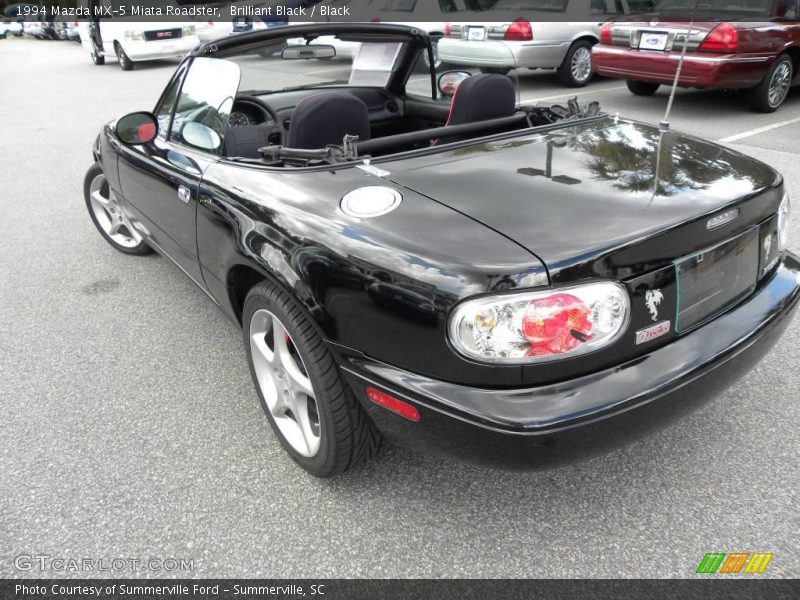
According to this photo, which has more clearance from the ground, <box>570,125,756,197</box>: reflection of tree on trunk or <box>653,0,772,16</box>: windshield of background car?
<box>653,0,772,16</box>: windshield of background car

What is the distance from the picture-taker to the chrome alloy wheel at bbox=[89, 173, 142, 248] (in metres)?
4.05

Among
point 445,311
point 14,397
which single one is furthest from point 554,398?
point 14,397

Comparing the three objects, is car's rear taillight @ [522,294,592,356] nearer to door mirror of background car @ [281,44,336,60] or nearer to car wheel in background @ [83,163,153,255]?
door mirror of background car @ [281,44,336,60]

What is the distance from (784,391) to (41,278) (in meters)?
4.17

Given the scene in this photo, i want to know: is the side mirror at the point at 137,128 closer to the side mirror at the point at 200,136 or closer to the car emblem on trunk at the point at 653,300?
the side mirror at the point at 200,136

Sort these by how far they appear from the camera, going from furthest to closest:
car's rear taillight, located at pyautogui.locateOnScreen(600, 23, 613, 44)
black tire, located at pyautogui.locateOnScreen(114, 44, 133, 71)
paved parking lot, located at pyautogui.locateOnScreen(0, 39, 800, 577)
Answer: black tire, located at pyautogui.locateOnScreen(114, 44, 133, 71) → car's rear taillight, located at pyautogui.locateOnScreen(600, 23, 613, 44) → paved parking lot, located at pyautogui.locateOnScreen(0, 39, 800, 577)

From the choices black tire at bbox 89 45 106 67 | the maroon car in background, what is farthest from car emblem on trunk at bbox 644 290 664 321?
black tire at bbox 89 45 106 67

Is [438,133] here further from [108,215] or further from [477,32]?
[477,32]

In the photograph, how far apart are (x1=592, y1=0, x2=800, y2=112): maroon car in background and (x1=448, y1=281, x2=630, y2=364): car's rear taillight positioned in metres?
6.10

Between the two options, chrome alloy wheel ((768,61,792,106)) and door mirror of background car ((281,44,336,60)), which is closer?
door mirror of background car ((281,44,336,60))

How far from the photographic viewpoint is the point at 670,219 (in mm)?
1715

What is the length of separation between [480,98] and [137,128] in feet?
5.12

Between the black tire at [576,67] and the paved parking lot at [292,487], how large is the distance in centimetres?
726

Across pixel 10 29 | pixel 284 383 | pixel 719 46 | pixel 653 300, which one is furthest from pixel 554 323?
pixel 10 29
